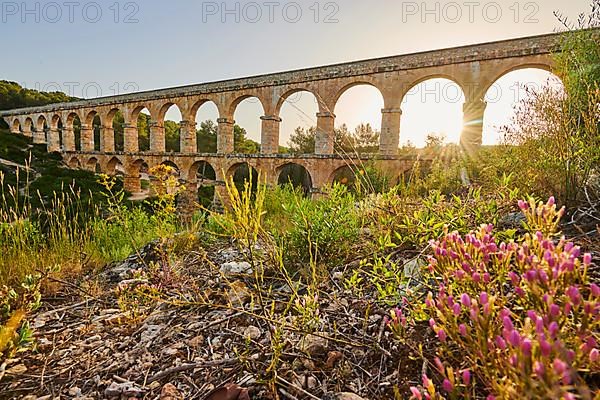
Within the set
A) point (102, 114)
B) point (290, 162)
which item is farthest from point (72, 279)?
point (102, 114)

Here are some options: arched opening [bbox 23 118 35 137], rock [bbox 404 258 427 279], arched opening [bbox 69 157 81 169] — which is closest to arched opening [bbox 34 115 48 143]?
arched opening [bbox 23 118 35 137]

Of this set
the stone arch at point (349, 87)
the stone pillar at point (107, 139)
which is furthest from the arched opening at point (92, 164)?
the stone arch at point (349, 87)

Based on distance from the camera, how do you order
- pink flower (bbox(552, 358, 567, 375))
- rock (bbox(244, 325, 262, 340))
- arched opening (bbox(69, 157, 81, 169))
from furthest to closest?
arched opening (bbox(69, 157, 81, 169)), rock (bbox(244, 325, 262, 340)), pink flower (bbox(552, 358, 567, 375))

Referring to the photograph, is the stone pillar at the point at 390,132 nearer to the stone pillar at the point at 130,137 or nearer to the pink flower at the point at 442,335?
the pink flower at the point at 442,335

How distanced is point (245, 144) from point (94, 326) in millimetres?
36113

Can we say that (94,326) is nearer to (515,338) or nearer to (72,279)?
(72,279)

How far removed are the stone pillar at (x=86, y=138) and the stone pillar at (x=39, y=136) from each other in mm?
8752

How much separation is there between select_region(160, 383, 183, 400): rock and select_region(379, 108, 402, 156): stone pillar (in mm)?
13217

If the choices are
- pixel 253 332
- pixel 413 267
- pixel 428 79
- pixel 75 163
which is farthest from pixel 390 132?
pixel 75 163

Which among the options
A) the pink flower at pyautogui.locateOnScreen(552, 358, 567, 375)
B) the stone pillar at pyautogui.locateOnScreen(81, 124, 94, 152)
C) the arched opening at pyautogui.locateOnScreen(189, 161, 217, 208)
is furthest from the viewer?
the stone pillar at pyautogui.locateOnScreen(81, 124, 94, 152)

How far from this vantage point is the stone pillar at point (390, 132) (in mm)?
13477

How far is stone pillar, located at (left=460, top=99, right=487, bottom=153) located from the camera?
11.9 m

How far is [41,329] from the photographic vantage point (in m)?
1.81

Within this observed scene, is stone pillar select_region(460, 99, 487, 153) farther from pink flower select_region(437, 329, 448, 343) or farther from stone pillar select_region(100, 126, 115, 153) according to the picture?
stone pillar select_region(100, 126, 115, 153)
